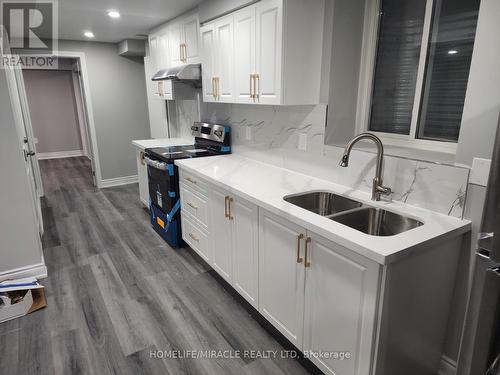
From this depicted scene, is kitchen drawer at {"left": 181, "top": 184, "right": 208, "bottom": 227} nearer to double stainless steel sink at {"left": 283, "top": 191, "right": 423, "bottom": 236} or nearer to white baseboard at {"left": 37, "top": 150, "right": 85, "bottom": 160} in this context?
double stainless steel sink at {"left": 283, "top": 191, "right": 423, "bottom": 236}

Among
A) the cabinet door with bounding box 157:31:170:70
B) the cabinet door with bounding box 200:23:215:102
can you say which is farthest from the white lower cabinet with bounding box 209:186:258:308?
the cabinet door with bounding box 157:31:170:70

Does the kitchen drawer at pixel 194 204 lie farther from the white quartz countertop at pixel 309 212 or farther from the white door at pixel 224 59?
the white door at pixel 224 59

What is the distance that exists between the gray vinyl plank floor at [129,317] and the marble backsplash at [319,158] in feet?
3.79

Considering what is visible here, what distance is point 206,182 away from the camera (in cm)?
255

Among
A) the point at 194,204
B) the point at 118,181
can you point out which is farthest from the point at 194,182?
the point at 118,181

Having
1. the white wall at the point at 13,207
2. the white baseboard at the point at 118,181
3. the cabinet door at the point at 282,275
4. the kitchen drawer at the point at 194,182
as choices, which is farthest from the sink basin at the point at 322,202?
the white baseboard at the point at 118,181

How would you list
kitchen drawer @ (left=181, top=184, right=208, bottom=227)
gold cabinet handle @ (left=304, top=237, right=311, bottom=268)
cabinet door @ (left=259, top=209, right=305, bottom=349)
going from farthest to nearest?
1. kitchen drawer @ (left=181, top=184, right=208, bottom=227)
2. cabinet door @ (left=259, top=209, right=305, bottom=349)
3. gold cabinet handle @ (left=304, top=237, right=311, bottom=268)

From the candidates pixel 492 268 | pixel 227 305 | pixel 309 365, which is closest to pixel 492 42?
pixel 492 268

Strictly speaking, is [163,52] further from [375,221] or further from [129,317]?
[375,221]

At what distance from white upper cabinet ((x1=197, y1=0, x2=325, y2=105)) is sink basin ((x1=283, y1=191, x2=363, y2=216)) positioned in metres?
0.65

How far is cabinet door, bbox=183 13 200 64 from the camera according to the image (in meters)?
3.12

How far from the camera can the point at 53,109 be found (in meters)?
8.01

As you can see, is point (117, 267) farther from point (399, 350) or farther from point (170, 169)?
point (399, 350)

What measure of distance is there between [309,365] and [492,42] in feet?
6.10
